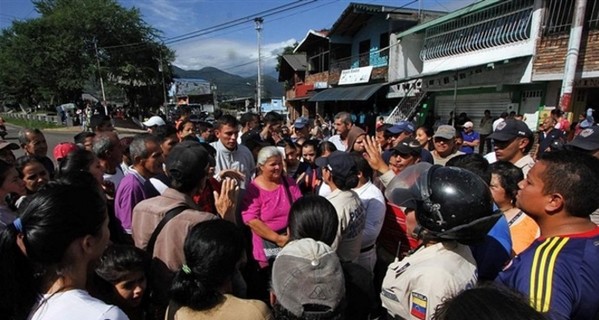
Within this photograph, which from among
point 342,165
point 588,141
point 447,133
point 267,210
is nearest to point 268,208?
point 267,210

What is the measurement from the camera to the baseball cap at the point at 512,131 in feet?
10.9

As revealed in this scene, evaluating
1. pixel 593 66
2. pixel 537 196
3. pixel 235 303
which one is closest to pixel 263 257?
pixel 235 303

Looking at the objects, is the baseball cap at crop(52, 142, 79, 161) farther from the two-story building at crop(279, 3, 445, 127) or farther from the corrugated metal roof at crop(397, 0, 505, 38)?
the two-story building at crop(279, 3, 445, 127)

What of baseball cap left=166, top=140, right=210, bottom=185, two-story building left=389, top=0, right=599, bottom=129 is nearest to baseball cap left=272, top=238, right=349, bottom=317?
baseball cap left=166, top=140, right=210, bottom=185

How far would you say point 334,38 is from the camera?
2058 centimetres

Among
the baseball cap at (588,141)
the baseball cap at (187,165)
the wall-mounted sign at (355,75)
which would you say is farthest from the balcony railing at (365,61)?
the baseball cap at (187,165)

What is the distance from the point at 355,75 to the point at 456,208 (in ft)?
59.4

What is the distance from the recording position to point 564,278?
51.4 inches

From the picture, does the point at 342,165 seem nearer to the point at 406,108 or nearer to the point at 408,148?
the point at 408,148

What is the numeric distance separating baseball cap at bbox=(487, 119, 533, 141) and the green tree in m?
32.8

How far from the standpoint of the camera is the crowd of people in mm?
1234

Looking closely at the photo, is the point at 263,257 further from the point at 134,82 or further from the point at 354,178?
the point at 134,82

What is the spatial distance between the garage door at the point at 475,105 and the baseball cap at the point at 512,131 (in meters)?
9.20

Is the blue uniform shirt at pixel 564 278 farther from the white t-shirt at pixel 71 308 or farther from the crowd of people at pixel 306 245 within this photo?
the white t-shirt at pixel 71 308
